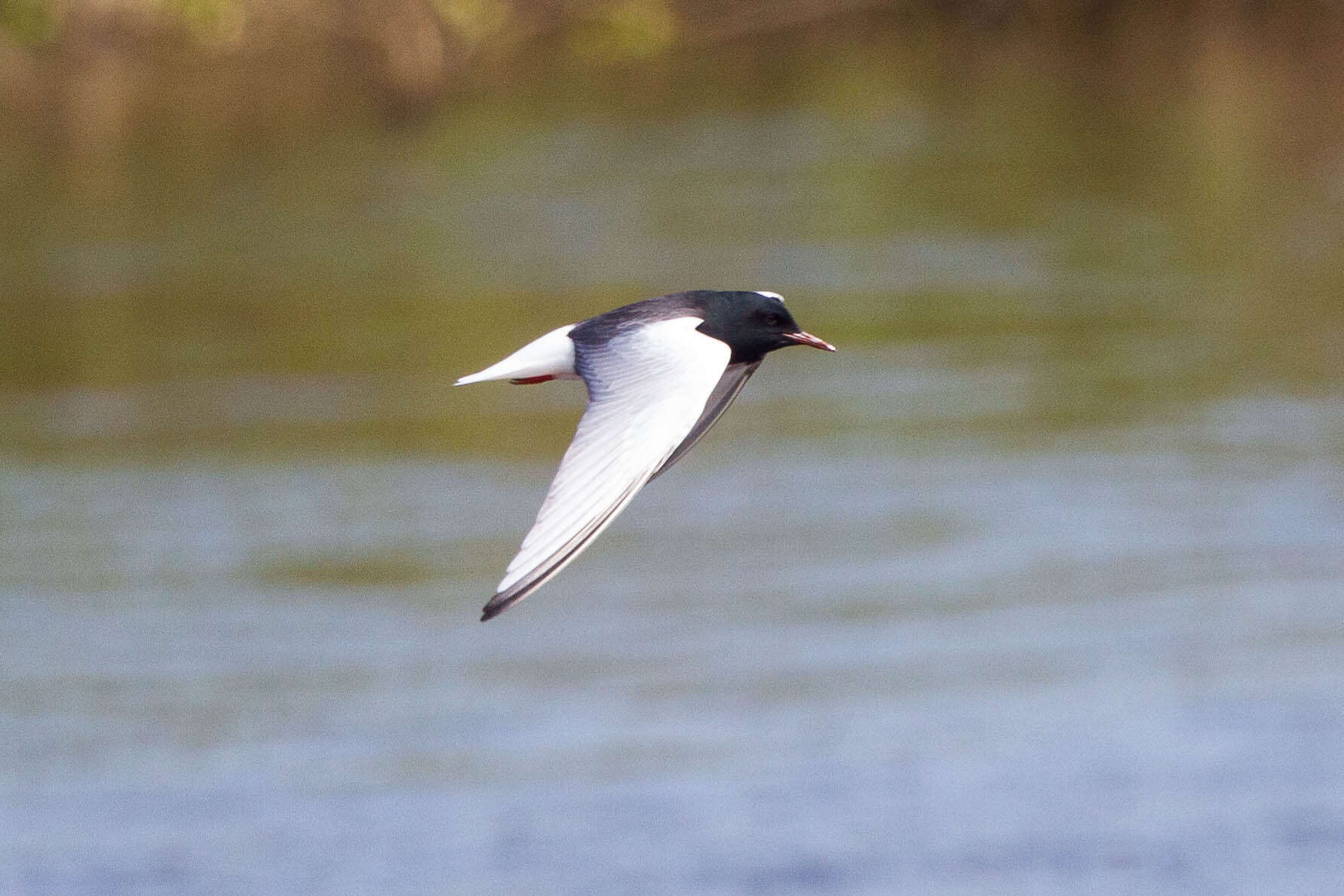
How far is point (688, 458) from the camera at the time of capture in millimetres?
39844

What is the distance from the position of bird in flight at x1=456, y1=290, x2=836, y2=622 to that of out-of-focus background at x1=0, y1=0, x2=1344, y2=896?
16683mm

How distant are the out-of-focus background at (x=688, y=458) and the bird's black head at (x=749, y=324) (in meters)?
16.6

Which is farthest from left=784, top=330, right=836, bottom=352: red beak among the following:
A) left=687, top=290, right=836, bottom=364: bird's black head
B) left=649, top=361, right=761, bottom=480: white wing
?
left=649, top=361, right=761, bottom=480: white wing

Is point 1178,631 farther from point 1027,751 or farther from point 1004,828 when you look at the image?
point 1004,828

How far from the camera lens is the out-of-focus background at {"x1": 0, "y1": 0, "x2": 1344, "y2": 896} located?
25.0 meters

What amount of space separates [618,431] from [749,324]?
0.92 metres

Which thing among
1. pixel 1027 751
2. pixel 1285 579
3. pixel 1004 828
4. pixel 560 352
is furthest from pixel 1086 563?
pixel 560 352

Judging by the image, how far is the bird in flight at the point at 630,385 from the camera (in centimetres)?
525

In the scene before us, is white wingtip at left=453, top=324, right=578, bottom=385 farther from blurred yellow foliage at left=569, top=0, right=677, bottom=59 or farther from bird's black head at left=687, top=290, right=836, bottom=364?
blurred yellow foliage at left=569, top=0, right=677, bottom=59

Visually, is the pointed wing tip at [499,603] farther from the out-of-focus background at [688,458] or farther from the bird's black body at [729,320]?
the out-of-focus background at [688,458]

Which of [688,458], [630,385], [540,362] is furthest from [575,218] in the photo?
[630,385]

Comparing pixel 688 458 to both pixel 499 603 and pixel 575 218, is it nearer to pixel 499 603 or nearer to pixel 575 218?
pixel 575 218

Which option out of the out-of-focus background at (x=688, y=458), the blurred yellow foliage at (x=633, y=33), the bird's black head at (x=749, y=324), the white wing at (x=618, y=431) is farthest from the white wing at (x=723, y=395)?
the blurred yellow foliage at (x=633, y=33)

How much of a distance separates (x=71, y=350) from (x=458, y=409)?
288 inches
